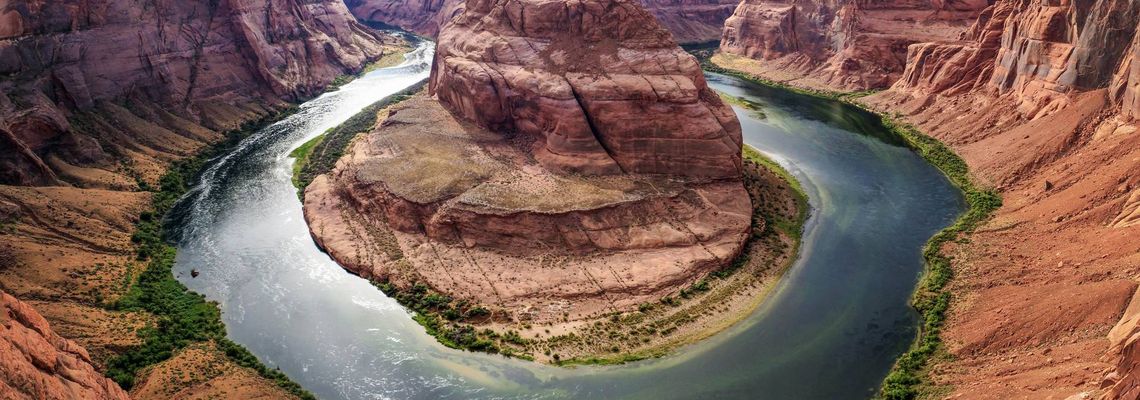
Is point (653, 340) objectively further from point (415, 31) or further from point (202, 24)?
point (415, 31)

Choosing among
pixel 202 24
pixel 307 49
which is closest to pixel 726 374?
pixel 202 24

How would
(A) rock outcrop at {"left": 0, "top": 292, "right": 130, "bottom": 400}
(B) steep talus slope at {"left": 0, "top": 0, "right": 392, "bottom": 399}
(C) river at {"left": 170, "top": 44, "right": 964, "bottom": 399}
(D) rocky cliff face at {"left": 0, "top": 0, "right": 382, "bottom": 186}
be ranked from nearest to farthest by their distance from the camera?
(A) rock outcrop at {"left": 0, "top": 292, "right": 130, "bottom": 400} → (C) river at {"left": 170, "top": 44, "right": 964, "bottom": 399} → (B) steep talus slope at {"left": 0, "top": 0, "right": 392, "bottom": 399} → (D) rocky cliff face at {"left": 0, "top": 0, "right": 382, "bottom": 186}

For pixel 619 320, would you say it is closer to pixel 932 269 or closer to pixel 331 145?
pixel 932 269

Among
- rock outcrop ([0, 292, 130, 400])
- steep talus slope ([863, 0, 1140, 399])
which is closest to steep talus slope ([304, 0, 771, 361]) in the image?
steep talus slope ([863, 0, 1140, 399])

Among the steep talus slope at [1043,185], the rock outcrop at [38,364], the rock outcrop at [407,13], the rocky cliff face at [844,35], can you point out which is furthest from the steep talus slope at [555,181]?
the rock outcrop at [407,13]

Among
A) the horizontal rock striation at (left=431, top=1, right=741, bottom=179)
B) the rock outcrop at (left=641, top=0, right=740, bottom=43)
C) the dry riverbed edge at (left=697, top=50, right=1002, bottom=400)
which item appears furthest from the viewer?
the rock outcrop at (left=641, top=0, right=740, bottom=43)

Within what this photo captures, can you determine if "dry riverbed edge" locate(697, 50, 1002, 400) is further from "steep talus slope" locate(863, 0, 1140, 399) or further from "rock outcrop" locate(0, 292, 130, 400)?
"rock outcrop" locate(0, 292, 130, 400)
